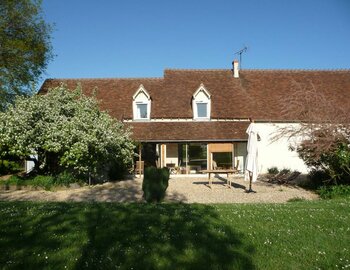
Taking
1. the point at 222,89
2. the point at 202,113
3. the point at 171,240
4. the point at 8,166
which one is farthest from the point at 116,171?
the point at 171,240

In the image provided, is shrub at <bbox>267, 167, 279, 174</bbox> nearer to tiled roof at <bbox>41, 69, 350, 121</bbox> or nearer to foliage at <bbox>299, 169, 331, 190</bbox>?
tiled roof at <bbox>41, 69, 350, 121</bbox>

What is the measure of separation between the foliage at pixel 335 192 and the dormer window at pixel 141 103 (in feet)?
46.7

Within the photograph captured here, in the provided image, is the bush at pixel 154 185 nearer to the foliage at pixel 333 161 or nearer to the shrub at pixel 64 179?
the shrub at pixel 64 179

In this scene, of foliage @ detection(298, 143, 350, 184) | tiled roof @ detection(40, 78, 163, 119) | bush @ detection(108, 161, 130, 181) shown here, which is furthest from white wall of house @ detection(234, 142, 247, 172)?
foliage @ detection(298, 143, 350, 184)

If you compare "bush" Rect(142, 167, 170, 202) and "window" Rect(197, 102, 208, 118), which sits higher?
"window" Rect(197, 102, 208, 118)

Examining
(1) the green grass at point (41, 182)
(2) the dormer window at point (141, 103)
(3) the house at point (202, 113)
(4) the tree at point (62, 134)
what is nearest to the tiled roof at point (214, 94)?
(3) the house at point (202, 113)

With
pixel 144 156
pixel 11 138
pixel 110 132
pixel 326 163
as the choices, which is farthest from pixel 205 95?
pixel 11 138

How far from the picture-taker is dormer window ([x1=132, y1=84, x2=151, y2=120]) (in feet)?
88.0

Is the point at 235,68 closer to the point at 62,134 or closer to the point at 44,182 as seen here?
the point at 62,134

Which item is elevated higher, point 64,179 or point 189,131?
point 189,131

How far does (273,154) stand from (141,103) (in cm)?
1037

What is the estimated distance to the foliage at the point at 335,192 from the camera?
15214mm

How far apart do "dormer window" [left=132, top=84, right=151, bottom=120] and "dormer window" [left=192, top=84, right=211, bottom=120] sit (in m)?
3.36

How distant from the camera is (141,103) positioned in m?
26.9
